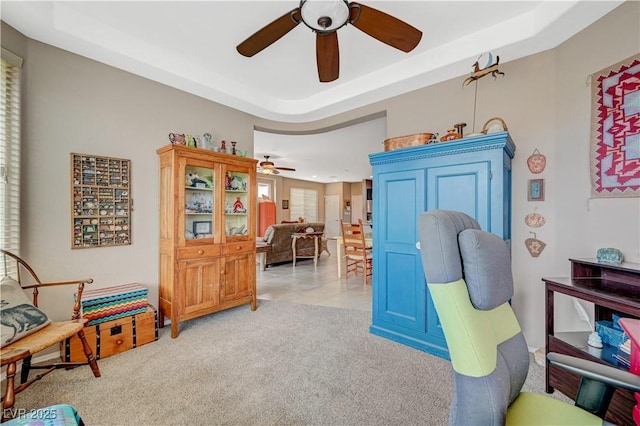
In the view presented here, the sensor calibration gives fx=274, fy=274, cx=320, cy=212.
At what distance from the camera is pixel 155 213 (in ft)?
9.47

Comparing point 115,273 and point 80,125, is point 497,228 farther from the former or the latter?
point 80,125

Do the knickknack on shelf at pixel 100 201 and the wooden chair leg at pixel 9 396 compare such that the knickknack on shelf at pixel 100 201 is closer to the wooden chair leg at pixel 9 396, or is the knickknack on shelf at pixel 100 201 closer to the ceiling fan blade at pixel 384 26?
the wooden chair leg at pixel 9 396

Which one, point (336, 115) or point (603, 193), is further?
point (336, 115)

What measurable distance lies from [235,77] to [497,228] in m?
3.15

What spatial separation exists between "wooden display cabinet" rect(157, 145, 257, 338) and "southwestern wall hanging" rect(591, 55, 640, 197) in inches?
123

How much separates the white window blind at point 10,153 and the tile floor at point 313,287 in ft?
8.46

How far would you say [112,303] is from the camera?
233 cm

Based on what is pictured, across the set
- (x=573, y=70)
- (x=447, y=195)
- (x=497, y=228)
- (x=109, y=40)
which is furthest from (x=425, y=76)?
(x=109, y=40)

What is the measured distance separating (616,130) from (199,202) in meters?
3.57

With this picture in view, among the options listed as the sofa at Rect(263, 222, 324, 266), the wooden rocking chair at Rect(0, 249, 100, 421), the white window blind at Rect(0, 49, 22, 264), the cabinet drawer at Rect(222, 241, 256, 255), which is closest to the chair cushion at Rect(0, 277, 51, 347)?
the wooden rocking chair at Rect(0, 249, 100, 421)

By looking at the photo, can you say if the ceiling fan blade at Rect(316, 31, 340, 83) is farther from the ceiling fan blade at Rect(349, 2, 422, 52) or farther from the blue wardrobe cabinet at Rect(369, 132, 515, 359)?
the blue wardrobe cabinet at Rect(369, 132, 515, 359)

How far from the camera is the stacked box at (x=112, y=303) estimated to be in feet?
7.31

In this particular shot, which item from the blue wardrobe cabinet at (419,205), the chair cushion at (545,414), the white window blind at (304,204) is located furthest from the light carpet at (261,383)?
the white window blind at (304,204)

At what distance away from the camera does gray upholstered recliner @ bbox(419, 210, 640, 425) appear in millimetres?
827
